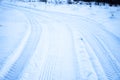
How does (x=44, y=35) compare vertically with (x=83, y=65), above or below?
above

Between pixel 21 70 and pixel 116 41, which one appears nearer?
pixel 21 70

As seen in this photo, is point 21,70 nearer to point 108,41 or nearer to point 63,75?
point 63,75

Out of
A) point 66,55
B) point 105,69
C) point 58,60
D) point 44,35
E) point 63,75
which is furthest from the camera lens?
point 44,35

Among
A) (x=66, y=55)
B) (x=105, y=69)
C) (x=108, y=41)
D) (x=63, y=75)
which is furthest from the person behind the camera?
(x=108, y=41)

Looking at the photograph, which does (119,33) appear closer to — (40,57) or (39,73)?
(40,57)

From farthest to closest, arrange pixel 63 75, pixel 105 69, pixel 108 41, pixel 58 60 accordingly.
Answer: pixel 108 41
pixel 58 60
pixel 105 69
pixel 63 75

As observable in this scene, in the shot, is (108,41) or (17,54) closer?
(17,54)

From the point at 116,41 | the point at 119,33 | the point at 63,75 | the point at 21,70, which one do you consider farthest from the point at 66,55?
the point at 119,33

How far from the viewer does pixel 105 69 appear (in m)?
4.33

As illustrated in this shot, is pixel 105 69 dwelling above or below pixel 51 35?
A: below

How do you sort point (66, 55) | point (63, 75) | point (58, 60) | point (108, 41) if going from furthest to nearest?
point (108, 41)
point (66, 55)
point (58, 60)
point (63, 75)

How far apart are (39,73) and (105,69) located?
1.87 meters

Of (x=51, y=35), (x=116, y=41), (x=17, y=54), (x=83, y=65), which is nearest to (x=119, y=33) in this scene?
(x=116, y=41)

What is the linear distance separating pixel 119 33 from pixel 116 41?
1.25 metres
